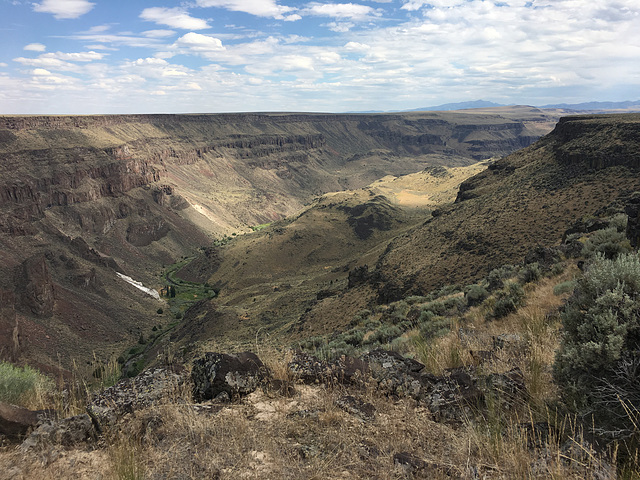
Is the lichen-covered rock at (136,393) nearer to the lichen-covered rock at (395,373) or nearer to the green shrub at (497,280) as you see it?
the lichen-covered rock at (395,373)

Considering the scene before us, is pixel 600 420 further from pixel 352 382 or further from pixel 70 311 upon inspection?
pixel 70 311

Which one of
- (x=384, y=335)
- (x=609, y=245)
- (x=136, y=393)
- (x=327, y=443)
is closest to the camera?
(x=327, y=443)

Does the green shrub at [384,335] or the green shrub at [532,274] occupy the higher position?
the green shrub at [532,274]

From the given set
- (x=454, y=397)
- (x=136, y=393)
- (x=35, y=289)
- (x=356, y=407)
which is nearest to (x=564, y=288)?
(x=454, y=397)

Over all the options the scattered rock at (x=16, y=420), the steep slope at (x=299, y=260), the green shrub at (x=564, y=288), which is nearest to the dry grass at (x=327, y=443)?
the scattered rock at (x=16, y=420)

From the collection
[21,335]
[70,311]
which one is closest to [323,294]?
[21,335]

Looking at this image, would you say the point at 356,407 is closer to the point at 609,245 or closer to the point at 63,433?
the point at 63,433

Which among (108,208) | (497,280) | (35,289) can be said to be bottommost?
(35,289)

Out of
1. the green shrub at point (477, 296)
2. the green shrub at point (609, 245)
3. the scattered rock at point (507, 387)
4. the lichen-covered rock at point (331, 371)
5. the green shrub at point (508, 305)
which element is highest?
the green shrub at point (609, 245)
